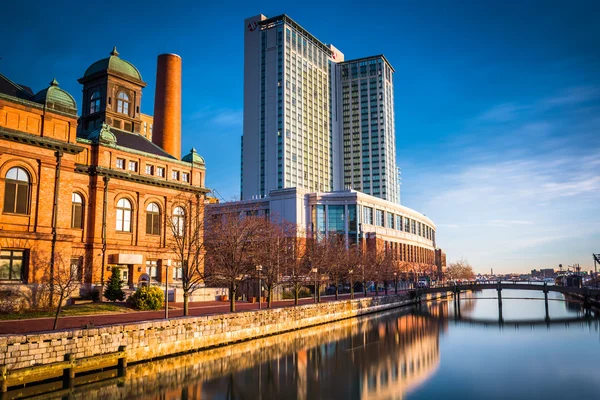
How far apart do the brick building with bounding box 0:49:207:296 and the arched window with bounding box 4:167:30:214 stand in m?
0.07

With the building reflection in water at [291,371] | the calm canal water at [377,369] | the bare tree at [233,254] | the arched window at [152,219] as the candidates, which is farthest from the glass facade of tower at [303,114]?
the building reflection in water at [291,371]

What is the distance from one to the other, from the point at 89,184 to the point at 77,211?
9.59 feet

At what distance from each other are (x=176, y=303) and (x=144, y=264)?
28.4ft

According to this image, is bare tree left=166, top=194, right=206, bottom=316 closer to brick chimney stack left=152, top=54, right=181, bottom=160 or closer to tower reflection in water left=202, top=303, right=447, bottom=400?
tower reflection in water left=202, top=303, right=447, bottom=400

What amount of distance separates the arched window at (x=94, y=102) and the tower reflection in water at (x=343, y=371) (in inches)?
1476

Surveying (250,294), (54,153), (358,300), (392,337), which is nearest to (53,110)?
(54,153)

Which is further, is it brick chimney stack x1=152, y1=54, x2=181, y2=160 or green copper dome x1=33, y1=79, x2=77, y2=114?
brick chimney stack x1=152, y1=54, x2=181, y2=160

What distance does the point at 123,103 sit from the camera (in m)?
61.4

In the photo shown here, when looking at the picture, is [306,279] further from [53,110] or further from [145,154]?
[53,110]

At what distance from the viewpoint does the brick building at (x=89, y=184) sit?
38000mm

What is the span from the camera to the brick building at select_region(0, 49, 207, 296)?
38.0m

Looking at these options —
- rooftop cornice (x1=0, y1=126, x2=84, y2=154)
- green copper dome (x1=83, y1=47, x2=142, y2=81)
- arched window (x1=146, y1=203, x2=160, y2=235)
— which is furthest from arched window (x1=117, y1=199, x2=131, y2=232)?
green copper dome (x1=83, y1=47, x2=142, y2=81)

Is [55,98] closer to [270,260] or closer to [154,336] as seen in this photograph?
[154,336]

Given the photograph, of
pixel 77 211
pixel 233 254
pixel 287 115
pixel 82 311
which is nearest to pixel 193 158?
pixel 77 211
